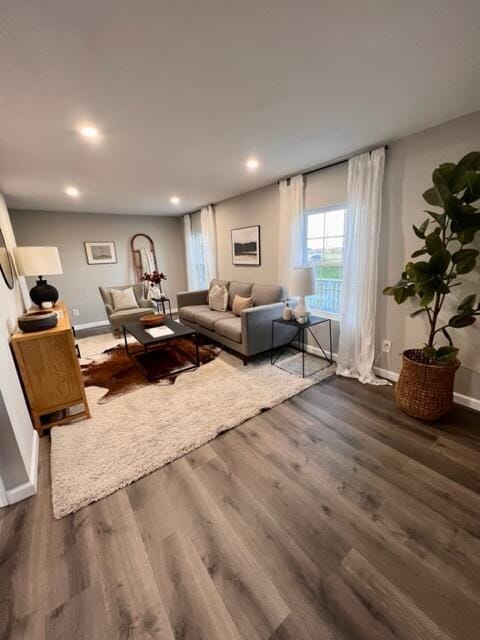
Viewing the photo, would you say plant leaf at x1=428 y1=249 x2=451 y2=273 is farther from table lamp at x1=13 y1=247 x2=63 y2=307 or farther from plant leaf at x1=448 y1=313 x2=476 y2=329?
table lamp at x1=13 y1=247 x2=63 y2=307

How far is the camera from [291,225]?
3.30 m

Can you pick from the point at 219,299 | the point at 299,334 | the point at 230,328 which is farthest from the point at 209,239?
the point at 299,334

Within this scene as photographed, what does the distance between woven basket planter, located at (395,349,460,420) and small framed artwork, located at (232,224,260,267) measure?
8.52ft

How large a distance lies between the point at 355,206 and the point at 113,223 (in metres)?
4.75

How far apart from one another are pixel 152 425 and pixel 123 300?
10.3 ft

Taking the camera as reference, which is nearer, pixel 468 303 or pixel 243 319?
pixel 468 303

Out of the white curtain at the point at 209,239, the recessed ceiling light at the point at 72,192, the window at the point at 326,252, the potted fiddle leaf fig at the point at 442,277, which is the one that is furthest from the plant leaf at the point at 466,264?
the recessed ceiling light at the point at 72,192

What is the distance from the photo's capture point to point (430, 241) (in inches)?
75.7

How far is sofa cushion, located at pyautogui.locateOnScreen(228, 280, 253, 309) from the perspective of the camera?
393cm

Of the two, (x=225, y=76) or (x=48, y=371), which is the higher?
(x=225, y=76)

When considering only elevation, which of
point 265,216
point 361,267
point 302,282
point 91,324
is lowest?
point 91,324

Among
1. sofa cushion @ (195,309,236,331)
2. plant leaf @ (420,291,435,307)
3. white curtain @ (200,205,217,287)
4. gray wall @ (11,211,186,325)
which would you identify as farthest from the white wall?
gray wall @ (11,211,186,325)

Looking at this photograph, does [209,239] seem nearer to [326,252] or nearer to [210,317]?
[210,317]

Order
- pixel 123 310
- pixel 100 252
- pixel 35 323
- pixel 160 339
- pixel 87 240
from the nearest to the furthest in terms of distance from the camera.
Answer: pixel 35 323, pixel 160 339, pixel 123 310, pixel 87 240, pixel 100 252
